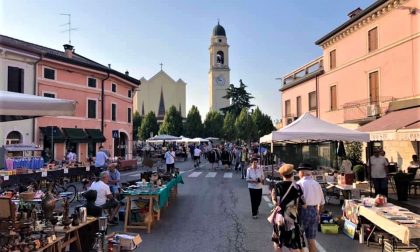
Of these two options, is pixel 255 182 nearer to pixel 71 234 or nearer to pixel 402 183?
pixel 71 234

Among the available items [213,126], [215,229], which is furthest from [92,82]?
[213,126]

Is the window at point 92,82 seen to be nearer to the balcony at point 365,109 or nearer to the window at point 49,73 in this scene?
the window at point 49,73

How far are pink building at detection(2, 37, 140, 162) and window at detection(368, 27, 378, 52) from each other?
59.0 feet

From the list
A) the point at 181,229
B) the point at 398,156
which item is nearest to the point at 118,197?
the point at 181,229

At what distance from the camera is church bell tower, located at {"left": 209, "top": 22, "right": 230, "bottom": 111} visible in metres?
102

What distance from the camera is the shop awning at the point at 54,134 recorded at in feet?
88.9

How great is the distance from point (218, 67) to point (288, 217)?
97.6 metres

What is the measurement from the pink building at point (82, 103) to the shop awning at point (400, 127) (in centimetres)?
1700

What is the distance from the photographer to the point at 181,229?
375 inches

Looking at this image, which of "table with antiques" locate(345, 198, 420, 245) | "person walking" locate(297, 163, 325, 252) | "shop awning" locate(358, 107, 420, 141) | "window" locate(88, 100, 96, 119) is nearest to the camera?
"table with antiques" locate(345, 198, 420, 245)

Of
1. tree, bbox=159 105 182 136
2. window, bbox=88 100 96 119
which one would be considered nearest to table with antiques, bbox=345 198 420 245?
window, bbox=88 100 96 119

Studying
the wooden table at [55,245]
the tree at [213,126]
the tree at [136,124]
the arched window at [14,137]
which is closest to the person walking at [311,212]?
the wooden table at [55,245]

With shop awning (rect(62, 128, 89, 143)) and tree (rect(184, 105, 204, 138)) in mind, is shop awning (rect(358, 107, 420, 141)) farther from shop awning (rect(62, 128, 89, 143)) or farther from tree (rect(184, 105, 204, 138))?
tree (rect(184, 105, 204, 138))

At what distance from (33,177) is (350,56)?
66.8ft
